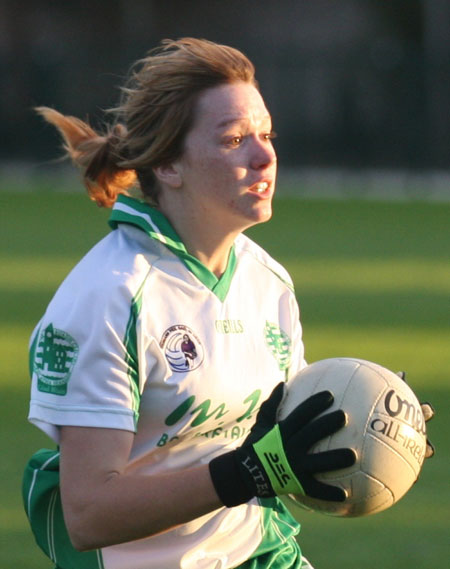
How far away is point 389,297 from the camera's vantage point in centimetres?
1414

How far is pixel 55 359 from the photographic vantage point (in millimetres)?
3674

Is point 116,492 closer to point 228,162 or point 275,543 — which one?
point 275,543

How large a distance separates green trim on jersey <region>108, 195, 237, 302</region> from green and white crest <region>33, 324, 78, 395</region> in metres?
0.40

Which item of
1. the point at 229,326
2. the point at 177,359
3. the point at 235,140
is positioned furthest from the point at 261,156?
the point at 177,359

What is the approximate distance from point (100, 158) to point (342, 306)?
374 inches

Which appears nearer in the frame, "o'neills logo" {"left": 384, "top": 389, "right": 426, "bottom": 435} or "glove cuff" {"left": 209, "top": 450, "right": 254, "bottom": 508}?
"glove cuff" {"left": 209, "top": 450, "right": 254, "bottom": 508}

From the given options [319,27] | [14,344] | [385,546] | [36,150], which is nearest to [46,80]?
[36,150]

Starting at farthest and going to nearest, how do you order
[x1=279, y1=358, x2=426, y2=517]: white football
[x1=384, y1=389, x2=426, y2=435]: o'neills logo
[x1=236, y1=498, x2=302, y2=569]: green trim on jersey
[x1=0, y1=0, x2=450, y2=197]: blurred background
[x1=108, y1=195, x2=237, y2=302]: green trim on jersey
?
[x1=0, y1=0, x2=450, y2=197]: blurred background < [x1=236, y1=498, x2=302, y2=569]: green trim on jersey < [x1=108, y1=195, x2=237, y2=302]: green trim on jersey < [x1=384, y1=389, x2=426, y2=435]: o'neills logo < [x1=279, y1=358, x2=426, y2=517]: white football

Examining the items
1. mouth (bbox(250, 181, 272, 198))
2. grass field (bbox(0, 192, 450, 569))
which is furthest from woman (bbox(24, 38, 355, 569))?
grass field (bbox(0, 192, 450, 569))

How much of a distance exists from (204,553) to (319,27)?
29366 mm

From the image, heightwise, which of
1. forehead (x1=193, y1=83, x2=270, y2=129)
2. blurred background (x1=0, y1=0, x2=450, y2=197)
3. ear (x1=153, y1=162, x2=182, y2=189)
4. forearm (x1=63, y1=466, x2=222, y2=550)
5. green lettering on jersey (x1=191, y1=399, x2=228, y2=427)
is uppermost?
forehead (x1=193, y1=83, x2=270, y2=129)

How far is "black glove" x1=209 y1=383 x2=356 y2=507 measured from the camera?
346 centimetres

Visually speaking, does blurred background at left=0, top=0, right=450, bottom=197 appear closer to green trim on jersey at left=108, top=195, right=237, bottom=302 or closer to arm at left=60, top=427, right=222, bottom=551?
green trim on jersey at left=108, top=195, right=237, bottom=302

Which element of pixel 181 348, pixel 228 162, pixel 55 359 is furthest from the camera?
pixel 228 162
